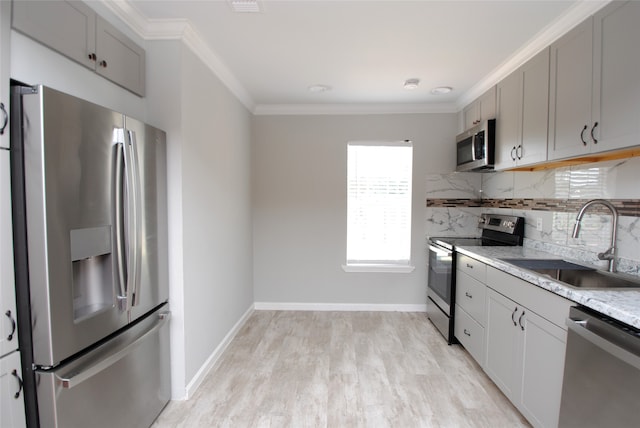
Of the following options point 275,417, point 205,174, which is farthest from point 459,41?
point 275,417

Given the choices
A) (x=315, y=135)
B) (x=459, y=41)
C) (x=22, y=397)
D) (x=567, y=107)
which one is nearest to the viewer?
(x=22, y=397)

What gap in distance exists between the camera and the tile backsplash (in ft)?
6.23

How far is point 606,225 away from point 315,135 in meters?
2.90

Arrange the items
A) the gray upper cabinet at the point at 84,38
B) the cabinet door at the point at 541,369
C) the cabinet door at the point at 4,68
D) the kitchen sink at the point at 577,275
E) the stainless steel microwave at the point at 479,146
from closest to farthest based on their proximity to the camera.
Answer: the cabinet door at the point at 4,68 → the gray upper cabinet at the point at 84,38 → the cabinet door at the point at 541,369 → the kitchen sink at the point at 577,275 → the stainless steel microwave at the point at 479,146

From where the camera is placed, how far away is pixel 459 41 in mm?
2260

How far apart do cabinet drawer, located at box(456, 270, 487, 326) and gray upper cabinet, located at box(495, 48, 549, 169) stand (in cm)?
102

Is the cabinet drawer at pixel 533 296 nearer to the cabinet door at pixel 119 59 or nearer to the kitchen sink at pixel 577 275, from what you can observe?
the kitchen sink at pixel 577 275

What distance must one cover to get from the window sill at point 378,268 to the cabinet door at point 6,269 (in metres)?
3.17

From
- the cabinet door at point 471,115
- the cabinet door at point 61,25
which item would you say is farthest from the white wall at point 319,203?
the cabinet door at point 61,25

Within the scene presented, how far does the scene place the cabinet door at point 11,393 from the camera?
1177 mm

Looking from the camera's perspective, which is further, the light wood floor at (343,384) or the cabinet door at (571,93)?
the light wood floor at (343,384)

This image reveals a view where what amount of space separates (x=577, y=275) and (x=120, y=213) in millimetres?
2733

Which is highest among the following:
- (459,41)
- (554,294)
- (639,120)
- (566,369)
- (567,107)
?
(459,41)

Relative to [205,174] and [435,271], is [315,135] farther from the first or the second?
[435,271]
